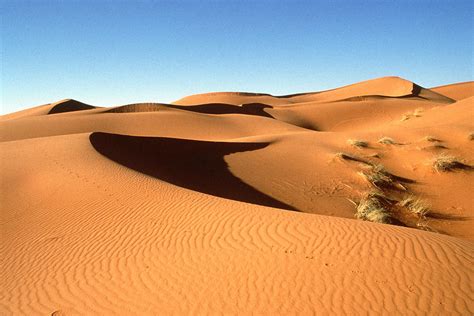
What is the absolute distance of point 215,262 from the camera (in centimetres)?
466

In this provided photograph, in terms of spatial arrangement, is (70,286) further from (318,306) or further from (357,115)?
(357,115)

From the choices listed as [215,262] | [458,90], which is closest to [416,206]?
[215,262]

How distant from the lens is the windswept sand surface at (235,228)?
3.92 m

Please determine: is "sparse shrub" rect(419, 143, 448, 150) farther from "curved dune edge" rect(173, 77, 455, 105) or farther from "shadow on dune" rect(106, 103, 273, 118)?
"curved dune edge" rect(173, 77, 455, 105)

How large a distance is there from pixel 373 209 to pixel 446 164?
15.2 ft

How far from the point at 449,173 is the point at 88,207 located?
10498 millimetres

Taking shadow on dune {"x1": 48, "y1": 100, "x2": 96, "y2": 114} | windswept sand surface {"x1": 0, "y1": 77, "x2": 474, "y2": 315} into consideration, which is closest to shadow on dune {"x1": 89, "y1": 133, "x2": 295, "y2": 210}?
windswept sand surface {"x1": 0, "y1": 77, "x2": 474, "y2": 315}

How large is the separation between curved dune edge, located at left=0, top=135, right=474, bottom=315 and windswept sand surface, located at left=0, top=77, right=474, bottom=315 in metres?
0.02

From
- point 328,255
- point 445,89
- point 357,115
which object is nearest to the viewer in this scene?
point 328,255

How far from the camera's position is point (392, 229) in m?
5.33

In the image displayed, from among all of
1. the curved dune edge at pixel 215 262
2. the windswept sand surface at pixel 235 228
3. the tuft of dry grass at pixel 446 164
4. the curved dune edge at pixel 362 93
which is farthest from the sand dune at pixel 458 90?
the curved dune edge at pixel 215 262

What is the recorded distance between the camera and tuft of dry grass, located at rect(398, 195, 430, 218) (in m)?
9.27

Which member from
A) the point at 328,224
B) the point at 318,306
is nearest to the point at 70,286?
the point at 318,306

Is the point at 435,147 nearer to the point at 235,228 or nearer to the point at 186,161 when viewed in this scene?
the point at 186,161
